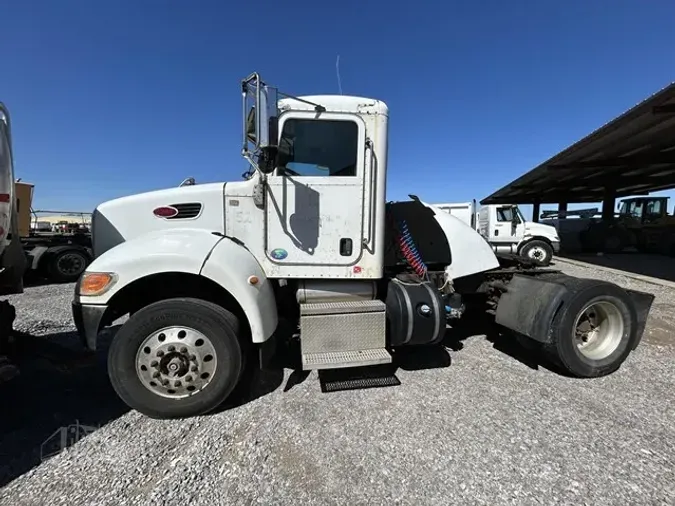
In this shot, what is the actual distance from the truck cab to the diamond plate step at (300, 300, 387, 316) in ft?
40.3

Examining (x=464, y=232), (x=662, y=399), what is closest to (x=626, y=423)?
(x=662, y=399)

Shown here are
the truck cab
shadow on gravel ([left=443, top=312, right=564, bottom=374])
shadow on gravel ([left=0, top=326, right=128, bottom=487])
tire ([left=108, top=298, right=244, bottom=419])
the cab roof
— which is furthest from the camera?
the truck cab

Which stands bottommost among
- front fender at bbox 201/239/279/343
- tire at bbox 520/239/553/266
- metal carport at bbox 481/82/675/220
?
tire at bbox 520/239/553/266

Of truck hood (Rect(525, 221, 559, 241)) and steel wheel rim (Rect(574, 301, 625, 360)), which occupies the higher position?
truck hood (Rect(525, 221, 559, 241))

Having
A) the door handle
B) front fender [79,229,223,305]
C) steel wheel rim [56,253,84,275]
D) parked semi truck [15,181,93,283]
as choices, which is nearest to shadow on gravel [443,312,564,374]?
the door handle

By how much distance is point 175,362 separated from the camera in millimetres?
2818

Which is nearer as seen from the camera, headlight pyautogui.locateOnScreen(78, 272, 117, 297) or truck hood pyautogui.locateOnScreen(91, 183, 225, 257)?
headlight pyautogui.locateOnScreen(78, 272, 117, 297)

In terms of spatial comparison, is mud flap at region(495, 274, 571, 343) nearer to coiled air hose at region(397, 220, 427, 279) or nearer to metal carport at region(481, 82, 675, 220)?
coiled air hose at region(397, 220, 427, 279)

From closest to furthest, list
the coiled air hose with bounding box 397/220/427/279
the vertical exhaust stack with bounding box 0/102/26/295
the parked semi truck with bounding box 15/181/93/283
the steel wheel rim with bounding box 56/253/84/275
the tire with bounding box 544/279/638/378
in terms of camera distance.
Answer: the vertical exhaust stack with bounding box 0/102/26/295
the tire with bounding box 544/279/638/378
the coiled air hose with bounding box 397/220/427/279
the parked semi truck with bounding box 15/181/93/283
the steel wheel rim with bounding box 56/253/84/275

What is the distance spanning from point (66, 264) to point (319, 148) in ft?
29.9

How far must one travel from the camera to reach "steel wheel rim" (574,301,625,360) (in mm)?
3632

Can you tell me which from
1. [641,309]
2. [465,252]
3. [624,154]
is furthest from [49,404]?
[624,154]

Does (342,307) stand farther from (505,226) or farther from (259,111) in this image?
(505,226)

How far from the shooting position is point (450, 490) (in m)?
2.07
